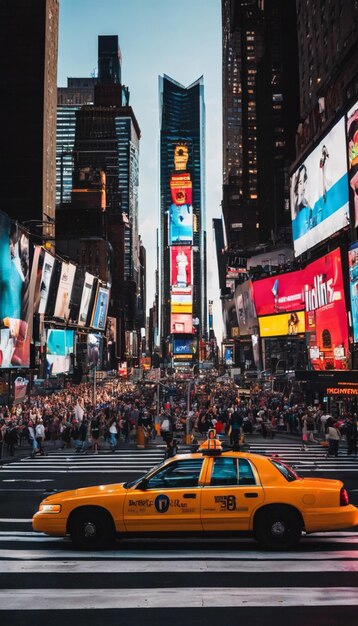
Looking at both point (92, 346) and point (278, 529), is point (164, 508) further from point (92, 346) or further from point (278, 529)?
point (92, 346)

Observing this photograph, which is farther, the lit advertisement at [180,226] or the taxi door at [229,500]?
the lit advertisement at [180,226]

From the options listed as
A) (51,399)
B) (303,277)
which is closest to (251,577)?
(51,399)

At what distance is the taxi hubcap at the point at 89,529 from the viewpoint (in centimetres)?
922

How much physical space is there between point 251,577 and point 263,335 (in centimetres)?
6895

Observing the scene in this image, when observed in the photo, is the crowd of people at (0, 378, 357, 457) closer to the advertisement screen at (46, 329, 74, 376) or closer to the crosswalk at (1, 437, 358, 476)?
the crosswalk at (1, 437, 358, 476)

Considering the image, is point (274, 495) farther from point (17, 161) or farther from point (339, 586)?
point (17, 161)

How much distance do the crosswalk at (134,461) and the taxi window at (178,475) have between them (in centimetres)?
859

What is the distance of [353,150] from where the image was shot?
1670 inches

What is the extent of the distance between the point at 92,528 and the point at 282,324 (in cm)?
6250

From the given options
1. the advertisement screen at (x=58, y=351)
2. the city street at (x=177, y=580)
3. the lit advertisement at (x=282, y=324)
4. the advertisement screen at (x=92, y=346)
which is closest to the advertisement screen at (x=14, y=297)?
the advertisement screen at (x=58, y=351)

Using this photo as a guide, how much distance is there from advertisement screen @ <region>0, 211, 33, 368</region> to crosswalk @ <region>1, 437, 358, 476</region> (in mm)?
26769

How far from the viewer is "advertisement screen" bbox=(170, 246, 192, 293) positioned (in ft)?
517

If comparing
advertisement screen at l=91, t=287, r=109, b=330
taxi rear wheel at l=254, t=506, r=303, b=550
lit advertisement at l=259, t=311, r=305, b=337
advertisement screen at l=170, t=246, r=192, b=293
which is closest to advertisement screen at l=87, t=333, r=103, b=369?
advertisement screen at l=91, t=287, r=109, b=330

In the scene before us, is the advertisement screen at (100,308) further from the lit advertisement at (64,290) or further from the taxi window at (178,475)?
the taxi window at (178,475)
